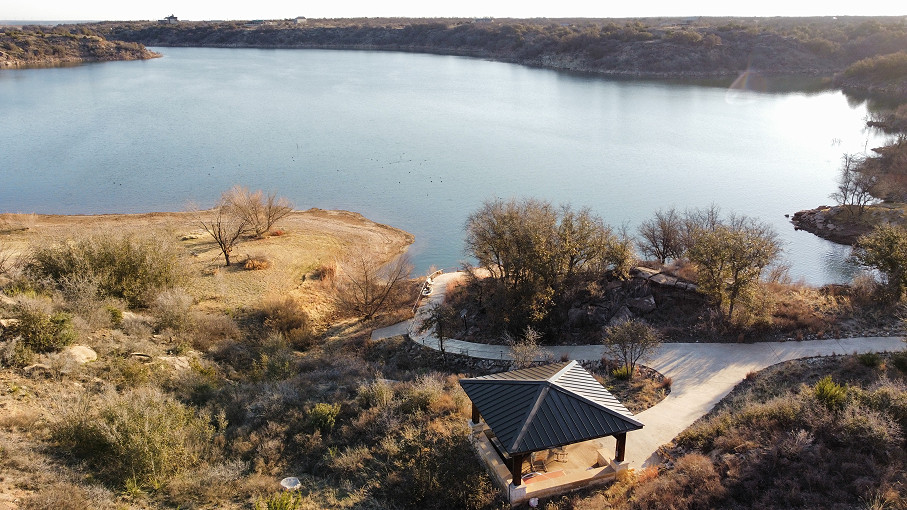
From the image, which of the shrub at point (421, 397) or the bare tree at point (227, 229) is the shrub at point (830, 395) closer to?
the shrub at point (421, 397)

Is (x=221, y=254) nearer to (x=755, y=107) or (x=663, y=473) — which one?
(x=663, y=473)

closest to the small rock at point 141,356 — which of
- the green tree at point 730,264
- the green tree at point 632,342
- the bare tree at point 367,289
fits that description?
the bare tree at point 367,289

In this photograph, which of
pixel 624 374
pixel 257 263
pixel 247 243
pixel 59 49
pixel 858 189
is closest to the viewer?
pixel 624 374

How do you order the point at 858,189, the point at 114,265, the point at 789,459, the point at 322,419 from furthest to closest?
1. the point at 858,189
2. the point at 114,265
3. the point at 322,419
4. the point at 789,459

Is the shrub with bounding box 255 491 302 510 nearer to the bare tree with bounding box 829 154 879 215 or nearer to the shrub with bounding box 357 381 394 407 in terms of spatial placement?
the shrub with bounding box 357 381 394 407

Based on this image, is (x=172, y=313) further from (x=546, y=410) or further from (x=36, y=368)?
(x=546, y=410)

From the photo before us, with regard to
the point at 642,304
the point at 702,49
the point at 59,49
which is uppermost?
the point at 59,49

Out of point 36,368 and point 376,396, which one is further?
point 376,396

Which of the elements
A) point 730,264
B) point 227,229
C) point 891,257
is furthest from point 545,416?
point 227,229
